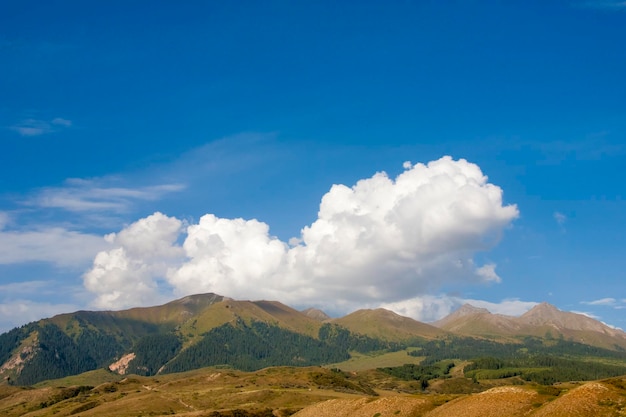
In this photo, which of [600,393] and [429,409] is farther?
[429,409]

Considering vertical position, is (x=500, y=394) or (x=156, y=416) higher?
(x=500, y=394)

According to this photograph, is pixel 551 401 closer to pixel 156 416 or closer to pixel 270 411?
pixel 270 411

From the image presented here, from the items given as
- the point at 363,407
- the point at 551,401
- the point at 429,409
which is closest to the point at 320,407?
the point at 363,407

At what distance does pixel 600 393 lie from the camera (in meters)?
77.9

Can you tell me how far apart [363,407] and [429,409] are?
50.7 ft

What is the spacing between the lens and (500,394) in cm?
8981

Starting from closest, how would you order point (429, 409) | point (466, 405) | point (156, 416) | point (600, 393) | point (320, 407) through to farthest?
point (600, 393)
point (466, 405)
point (429, 409)
point (320, 407)
point (156, 416)

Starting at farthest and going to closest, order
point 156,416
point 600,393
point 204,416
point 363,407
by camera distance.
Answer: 1. point 156,416
2. point 204,416
3. point 363,407
4. point 600,393

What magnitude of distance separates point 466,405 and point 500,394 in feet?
19.1

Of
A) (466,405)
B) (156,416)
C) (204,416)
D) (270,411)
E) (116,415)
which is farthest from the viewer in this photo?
(116,415)

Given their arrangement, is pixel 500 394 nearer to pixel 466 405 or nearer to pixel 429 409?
pixel 466 405

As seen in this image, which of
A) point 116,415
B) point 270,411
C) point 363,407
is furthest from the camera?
point 116,415

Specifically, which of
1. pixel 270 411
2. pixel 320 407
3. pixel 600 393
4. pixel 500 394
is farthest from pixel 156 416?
pixel 600 393

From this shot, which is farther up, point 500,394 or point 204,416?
point 500,394
